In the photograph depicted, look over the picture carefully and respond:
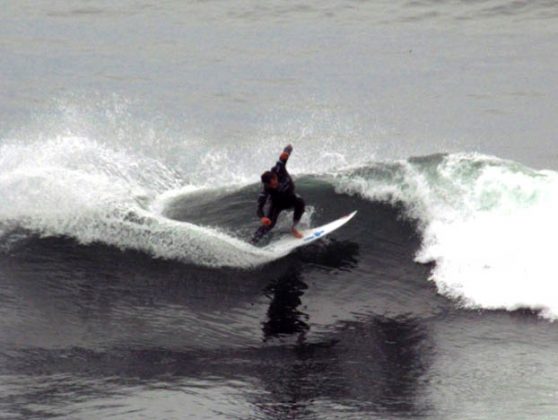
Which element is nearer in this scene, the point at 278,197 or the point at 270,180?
the point at 270,180

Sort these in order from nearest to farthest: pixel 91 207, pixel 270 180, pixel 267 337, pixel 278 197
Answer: pixel 267 337 → pixel 270 180 → pixel 278 197 → pixel 91 207

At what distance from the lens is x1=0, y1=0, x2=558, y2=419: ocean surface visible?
1250 cm

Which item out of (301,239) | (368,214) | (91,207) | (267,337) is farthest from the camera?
(368,214)

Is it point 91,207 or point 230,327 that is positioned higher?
point 91,207

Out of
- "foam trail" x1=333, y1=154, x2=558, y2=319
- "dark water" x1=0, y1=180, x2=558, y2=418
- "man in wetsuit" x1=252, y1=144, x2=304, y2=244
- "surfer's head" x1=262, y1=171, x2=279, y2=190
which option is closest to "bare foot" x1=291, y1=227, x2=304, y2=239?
"man in wetsuit" x1=252, y1=144, x2=304, y2=244

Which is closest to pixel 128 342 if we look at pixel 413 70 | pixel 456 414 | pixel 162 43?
pixel 456 414

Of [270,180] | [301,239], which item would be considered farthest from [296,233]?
[270,180]

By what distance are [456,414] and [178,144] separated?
53.3ft

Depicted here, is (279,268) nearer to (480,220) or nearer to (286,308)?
(286,308)

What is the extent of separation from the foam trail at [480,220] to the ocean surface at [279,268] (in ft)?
0.12

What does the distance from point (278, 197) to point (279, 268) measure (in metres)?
1.25

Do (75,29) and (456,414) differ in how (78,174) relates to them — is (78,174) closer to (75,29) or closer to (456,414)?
(456,414)

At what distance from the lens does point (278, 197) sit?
16250mm

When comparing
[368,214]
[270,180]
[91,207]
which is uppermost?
[270,180]
